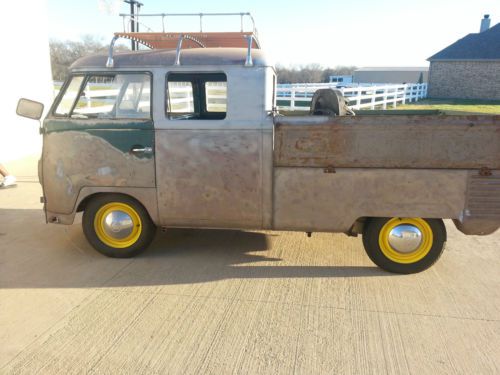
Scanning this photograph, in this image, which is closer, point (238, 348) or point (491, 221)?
point (238, 348)

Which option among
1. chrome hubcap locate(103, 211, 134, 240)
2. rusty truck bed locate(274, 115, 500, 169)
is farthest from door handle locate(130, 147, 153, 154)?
rusty truck bed locate(274, 115, 500, 169)

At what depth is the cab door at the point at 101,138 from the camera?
4117 millimetres

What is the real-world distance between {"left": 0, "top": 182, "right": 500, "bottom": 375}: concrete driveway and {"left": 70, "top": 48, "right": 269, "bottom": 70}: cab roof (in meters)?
2.04

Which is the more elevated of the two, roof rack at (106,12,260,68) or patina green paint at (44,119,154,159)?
roof rack at (106,12,260,68)

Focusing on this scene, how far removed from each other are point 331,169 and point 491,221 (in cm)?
154

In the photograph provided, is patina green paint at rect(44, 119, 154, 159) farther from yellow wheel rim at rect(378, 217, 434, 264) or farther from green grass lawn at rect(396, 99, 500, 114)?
green grass lawn at rect(396, 99, 500, 114)

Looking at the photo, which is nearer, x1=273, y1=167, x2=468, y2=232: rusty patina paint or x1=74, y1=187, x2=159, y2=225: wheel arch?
x1=273, y1=167, x2=468, y2=232: rusty patina paint

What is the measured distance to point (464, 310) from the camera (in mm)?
3504

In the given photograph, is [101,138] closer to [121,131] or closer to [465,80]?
[121,131]

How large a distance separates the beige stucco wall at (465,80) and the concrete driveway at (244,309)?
3340 centimetres

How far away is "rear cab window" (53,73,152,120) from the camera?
4.14 metres

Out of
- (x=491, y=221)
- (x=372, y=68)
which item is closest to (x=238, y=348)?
(x=491, y=221)

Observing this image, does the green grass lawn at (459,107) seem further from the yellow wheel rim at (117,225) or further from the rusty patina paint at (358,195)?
the yellow wheel rim at (117,225)

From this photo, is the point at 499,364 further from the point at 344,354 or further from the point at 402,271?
the point at 402,271
